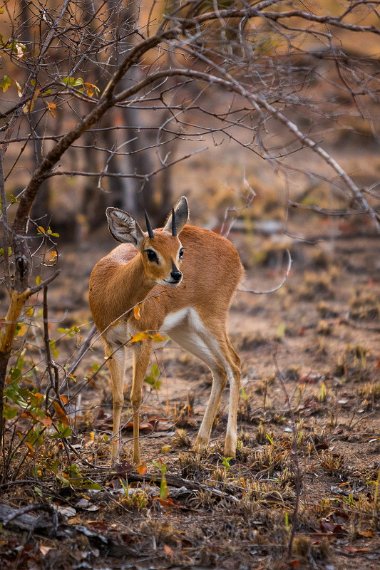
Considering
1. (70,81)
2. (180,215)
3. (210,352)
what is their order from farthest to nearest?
1. (210,352)
2. (180,215)
3. (70,81)

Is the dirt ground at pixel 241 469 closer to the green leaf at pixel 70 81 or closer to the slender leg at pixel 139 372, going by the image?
the slender leg at pixel 139 372

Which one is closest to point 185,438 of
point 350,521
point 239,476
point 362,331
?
point 239,476

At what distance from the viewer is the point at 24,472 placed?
208 inches

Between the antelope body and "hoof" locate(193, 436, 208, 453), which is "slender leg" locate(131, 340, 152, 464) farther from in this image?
"hoof" locate(193, 436, 208, 453)

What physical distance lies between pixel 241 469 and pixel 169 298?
1.41 metres

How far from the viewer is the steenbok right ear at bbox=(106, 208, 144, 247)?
587cm

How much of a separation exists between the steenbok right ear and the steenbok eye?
174 mm

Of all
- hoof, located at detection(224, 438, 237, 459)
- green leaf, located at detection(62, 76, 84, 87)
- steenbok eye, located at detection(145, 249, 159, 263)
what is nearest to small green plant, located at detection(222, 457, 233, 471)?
hoof, located at detection(224, 438, 237, 459)

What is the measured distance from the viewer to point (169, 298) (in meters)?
6.52

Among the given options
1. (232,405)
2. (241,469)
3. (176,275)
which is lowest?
(241,469)

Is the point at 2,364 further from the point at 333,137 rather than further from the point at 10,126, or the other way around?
the point at 333,137

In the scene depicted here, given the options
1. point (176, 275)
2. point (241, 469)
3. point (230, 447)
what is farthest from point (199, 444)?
point (176, 275)

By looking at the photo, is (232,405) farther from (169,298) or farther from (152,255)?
(152,255)

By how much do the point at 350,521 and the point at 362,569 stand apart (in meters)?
0.52
